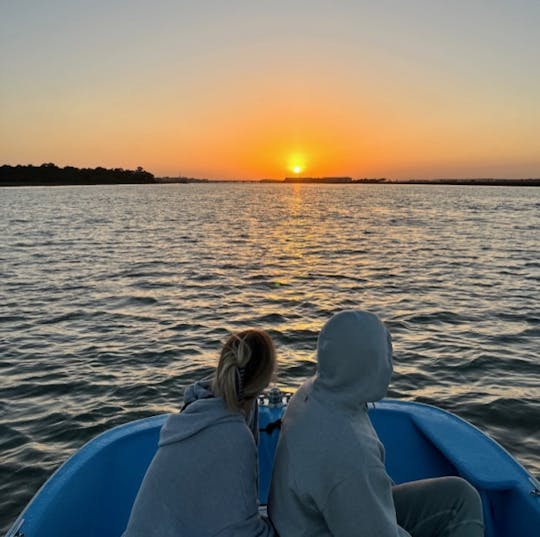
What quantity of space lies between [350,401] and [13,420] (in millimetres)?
6497

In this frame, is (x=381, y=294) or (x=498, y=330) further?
(x=381, y=294)

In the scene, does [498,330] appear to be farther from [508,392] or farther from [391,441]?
[391,441]

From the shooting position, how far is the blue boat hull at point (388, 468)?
370cm

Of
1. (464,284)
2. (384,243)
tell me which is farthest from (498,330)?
(384,243)

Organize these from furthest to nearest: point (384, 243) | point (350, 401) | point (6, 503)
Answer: point (384, 243) < point (6, 503) < point (350, 401)

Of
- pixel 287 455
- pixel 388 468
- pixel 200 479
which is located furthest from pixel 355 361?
pixel 388 468

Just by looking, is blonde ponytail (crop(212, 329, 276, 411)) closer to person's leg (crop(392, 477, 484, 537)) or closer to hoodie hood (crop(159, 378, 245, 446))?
hoodie hood (crop(159, 378, 245, 446))

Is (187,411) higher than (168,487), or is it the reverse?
(187,411)

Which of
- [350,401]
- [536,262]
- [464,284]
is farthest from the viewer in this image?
[536,262]

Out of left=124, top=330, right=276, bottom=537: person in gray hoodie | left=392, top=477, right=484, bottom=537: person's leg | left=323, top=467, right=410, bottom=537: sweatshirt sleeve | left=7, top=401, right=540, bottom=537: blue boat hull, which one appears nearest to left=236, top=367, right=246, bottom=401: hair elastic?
left=124, top=330, right=276, bottom=537: person in gray hoodie

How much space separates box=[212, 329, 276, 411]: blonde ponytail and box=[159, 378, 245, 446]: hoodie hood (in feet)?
0.14

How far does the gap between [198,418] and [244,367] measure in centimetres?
31

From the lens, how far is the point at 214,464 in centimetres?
253

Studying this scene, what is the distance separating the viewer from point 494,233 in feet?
111
